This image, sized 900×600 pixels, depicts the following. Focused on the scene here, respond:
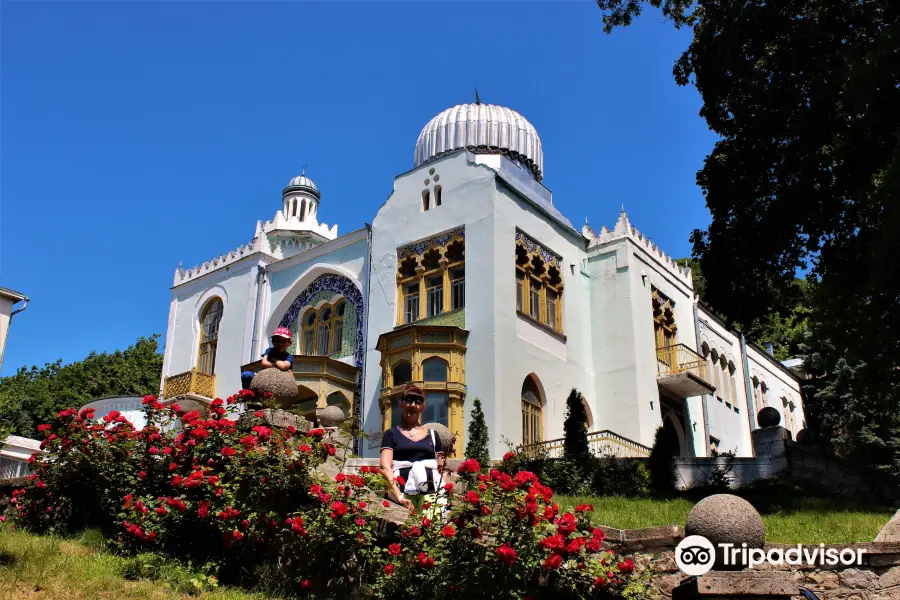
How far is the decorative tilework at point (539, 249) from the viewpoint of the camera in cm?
2478

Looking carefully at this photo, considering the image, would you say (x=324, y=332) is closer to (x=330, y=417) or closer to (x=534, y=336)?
(x=534, y=336)

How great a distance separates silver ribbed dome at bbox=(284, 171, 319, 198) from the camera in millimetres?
39875

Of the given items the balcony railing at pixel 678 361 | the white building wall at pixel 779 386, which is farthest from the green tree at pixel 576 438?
the white building wall at pixel 779 386

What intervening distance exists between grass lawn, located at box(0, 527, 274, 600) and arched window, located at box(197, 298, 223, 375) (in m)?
21.4

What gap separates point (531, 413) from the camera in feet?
75.9

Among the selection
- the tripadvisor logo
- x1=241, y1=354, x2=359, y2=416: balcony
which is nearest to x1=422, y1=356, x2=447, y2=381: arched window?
x1=241, y1=354, x2=359, y2=416: balcony

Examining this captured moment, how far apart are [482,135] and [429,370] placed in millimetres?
9965

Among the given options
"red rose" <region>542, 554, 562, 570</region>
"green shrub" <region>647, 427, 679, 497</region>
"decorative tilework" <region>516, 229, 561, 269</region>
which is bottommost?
"red rose" <region>542, 554, 562, 570</region>

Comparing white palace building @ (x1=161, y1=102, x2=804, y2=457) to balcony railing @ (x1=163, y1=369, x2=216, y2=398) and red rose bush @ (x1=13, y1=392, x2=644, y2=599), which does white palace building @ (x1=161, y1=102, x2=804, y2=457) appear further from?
red rose bush @ (x1=13, y1=392, x2=644, y2=599)

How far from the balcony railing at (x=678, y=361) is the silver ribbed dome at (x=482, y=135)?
7.41 meters

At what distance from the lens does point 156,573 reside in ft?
27.8

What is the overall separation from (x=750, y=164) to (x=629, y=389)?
8964 mm

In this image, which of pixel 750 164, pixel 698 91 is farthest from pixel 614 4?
pixel 750 164

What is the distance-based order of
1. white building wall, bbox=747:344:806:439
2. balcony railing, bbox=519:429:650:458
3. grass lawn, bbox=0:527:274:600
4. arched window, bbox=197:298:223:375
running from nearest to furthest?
grass lawn, bbox=0:527:274:600, balcony railing, bbox=519:429:650:458, arched window, bbox=197:298:223:375, white building wall, bbox=747:344:806:439
